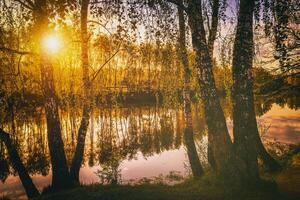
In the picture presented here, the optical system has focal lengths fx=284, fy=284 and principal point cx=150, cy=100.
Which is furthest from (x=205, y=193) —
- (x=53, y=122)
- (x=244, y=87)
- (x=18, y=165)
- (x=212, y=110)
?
(x=18, y=165)

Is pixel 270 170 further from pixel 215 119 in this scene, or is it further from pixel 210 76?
pixel 210 76

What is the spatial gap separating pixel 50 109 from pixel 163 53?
13.5 ft

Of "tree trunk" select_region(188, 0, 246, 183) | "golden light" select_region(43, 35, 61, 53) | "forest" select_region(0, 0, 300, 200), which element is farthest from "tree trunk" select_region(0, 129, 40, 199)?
"tree trunk" select_region(188, 0, 246, 183)

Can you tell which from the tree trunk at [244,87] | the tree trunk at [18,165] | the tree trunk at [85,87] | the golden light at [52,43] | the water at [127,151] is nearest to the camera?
the tree trunk at [244,87]

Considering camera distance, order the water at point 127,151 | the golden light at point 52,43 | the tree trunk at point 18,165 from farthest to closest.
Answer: the water at point 127,151 → the tree trunk at point 18,165 → the golden light at point 52,43

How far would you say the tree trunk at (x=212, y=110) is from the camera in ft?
23.5

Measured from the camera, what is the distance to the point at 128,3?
23.5 ft

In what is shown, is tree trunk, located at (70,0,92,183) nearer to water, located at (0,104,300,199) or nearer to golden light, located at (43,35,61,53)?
golden light, located at (43,35,61,53)

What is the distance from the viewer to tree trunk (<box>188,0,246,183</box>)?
23.5 ft

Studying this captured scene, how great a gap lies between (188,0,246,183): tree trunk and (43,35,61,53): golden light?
178 inches

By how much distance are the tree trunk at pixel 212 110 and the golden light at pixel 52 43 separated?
453cm

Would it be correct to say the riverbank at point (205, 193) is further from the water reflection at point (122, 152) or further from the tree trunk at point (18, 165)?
the water reflection at point (122, 152)

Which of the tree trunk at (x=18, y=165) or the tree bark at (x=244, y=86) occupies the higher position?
the tree bark at (x=244, y=86)

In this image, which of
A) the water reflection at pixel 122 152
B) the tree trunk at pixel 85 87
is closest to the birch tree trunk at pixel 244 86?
the water reflection at pixel 122 152
